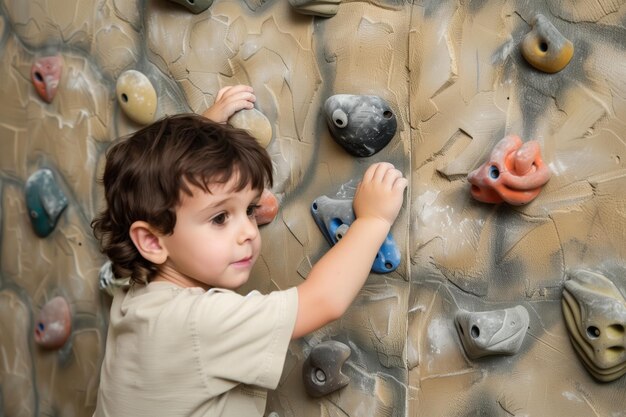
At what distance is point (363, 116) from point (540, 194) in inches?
12.0

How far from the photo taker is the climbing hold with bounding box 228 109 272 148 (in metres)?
1.43

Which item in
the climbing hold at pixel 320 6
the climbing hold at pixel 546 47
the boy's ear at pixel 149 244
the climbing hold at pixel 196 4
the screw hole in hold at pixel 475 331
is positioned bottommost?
the screw hole in hold at pixel 475 331

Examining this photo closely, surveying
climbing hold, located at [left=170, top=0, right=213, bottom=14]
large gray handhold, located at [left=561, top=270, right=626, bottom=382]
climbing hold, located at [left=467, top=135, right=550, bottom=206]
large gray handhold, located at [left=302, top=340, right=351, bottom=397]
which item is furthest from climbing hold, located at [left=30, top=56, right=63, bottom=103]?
large gray handhold, located at [left=561, top=270, right=626, bottom=382]

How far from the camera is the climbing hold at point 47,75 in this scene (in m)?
1.74

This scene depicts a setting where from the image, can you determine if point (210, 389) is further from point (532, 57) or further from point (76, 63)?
point (76, 63)

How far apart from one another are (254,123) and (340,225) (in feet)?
0.83

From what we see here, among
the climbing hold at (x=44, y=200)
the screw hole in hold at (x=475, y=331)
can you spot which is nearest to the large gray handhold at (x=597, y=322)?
the screw hole in hold at (x=475, y=331)

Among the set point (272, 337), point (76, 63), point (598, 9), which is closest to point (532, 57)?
point (598, 9)

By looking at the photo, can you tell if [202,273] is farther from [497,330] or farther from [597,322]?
[597,322]

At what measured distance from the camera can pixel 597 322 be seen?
1.16m

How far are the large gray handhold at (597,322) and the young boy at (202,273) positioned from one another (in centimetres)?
30

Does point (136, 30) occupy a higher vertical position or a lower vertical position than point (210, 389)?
higher

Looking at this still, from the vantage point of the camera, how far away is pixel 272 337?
1152 mm

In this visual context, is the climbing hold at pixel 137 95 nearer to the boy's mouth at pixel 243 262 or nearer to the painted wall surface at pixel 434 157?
the painted wall surface at pixel 434 157
